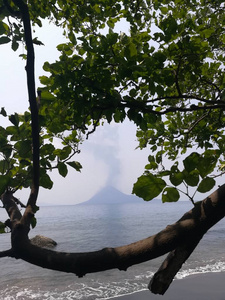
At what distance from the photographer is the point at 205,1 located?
19.1 ft

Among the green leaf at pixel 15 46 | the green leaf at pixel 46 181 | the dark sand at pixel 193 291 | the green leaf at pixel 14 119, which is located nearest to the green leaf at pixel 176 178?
the green leaf at pixel 46 181

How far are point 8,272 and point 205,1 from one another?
35561mm

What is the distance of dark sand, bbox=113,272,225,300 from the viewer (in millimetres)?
20592

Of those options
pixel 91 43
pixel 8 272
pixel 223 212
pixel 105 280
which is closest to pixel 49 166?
pixel 91 43

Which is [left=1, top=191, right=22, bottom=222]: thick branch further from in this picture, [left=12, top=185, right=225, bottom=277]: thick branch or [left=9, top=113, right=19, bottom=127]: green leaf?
[left=9, top=113, right=19, bottom=127]: green leaf

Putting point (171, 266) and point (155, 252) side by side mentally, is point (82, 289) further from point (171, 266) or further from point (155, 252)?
point (155, 252)

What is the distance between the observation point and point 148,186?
1674 mm

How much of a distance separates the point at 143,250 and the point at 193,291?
2420 cm

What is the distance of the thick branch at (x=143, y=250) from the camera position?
138 centimetres

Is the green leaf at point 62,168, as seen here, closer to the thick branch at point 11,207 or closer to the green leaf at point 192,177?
the thick branch at point 11,207

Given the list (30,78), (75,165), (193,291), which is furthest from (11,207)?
(193,291)

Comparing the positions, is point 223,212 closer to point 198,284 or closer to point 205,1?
point 205,1

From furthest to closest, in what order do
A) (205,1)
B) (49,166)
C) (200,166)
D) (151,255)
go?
1. (205,1)
2. (49,166)
3. (200,166)
4. (151,255)

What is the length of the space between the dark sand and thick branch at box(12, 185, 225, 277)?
73.6 ft
